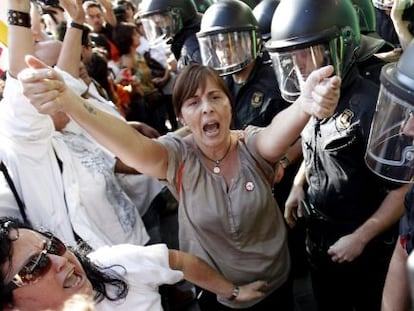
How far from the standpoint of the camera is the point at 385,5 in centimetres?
301

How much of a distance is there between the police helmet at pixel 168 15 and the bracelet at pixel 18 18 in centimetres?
190

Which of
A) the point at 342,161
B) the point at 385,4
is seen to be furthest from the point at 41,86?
the point at 385,4

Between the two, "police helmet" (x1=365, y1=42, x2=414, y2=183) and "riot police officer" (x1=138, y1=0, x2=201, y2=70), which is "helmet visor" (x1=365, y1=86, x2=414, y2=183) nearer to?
"police helmet" (x1=365, y1=42, x2=414, y2=183)

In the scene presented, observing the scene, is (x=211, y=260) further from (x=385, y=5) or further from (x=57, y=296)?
(x=385, y=5)

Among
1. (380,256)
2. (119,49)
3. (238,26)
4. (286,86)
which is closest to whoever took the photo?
(380,256)

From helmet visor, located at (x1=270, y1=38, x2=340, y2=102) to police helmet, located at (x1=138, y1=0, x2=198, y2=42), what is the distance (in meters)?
1.74

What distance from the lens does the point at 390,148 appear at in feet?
4.63

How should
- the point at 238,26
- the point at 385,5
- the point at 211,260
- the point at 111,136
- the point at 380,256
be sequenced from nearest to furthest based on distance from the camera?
the point at 111,136 → the point at 211,260 → the point at 380,256 → the point at 238,26 → the point at 385,5

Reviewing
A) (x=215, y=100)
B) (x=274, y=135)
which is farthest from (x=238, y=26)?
(x=274, y=135)

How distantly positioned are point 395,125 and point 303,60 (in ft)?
1.67

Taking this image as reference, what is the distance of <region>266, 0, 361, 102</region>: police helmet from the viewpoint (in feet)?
5.34

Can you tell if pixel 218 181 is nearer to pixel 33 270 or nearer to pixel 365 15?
pixel 33 270

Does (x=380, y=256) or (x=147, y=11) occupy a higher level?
(x=147, y=11)

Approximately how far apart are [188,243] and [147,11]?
2.35 metres
